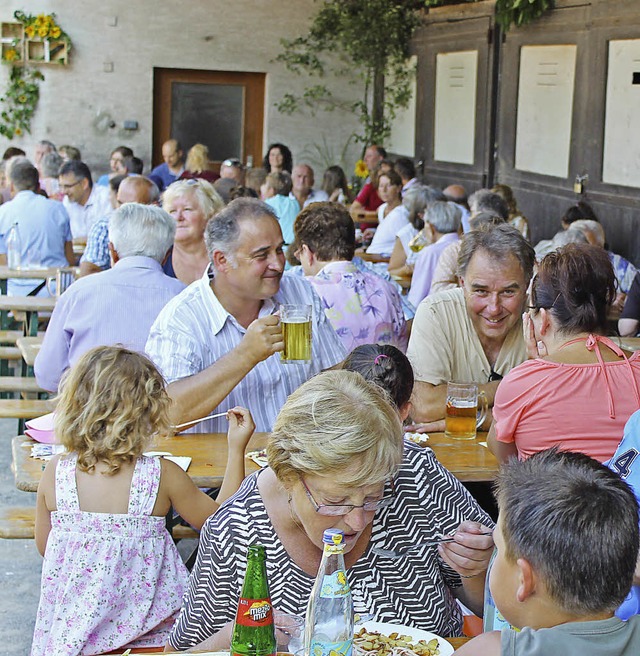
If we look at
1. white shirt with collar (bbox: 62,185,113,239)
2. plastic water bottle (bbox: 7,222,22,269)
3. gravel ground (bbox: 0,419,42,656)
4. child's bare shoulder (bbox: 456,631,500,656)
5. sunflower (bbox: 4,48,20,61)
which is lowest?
gravel ground (bbox: 0,419,42,656)

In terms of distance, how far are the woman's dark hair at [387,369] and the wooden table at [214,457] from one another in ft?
1.60

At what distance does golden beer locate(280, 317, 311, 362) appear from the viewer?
3.42 meters

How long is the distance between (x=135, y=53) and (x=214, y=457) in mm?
11509

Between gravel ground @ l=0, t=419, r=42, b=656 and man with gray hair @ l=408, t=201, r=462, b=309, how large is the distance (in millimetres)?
2663

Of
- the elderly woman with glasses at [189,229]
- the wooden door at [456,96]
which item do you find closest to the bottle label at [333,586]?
the elderly woman with glasses at [189,229]

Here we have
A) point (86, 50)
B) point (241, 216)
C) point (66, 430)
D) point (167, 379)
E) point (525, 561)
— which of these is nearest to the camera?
point (525, 561)

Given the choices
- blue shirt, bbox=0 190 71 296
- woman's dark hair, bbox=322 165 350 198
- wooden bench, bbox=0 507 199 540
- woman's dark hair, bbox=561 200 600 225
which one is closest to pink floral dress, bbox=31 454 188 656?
wooden bench, bbox=0 507 199 540

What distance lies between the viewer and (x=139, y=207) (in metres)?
4.44

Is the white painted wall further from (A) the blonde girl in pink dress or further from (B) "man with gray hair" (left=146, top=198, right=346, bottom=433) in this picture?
(A) the blonde girl in pink dress

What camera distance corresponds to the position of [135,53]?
45.6 feet

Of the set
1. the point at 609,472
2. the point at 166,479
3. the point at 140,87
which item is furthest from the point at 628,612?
the point at 140,87

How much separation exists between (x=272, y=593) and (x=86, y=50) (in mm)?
12610

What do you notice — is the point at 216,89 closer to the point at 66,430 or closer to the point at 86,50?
the point at 86,50

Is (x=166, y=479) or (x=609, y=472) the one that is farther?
(x=166, y=479)
